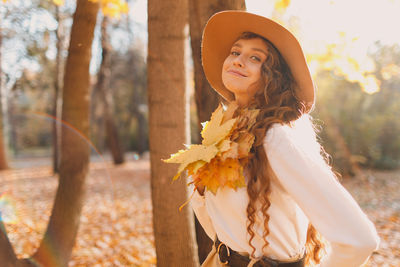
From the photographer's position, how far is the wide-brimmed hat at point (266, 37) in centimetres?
145

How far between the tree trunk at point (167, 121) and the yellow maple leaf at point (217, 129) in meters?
0.59

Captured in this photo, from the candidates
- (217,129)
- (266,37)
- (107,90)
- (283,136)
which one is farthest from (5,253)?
(107,90)

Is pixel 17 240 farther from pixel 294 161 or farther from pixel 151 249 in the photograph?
pixel 294 161

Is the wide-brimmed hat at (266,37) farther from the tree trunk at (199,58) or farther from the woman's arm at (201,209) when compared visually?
the woman's arm at (201,209)

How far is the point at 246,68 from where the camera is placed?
4.91 ft

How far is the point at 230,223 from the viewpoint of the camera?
144cm

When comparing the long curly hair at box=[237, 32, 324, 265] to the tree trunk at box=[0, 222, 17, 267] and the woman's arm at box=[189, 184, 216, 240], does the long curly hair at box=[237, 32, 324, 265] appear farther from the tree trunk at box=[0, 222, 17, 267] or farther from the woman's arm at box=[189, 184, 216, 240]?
the tree trunk at box=[0, 222, 17, 267]

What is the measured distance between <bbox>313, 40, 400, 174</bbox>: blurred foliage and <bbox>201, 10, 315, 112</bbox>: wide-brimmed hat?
831 cm

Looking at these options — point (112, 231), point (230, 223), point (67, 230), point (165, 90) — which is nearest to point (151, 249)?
point (112, 231)

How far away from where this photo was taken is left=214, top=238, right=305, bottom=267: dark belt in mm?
1352

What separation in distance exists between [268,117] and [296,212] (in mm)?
437

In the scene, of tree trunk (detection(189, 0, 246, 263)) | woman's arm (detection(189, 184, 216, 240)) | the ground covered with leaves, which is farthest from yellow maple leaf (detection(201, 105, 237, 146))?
the ground covered with leaves

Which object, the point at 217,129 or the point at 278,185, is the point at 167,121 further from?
the point at 278,185

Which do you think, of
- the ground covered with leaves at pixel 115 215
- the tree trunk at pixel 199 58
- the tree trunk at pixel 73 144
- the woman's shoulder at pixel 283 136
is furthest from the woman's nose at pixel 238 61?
the ground covered with leaves at pixel 115 215
